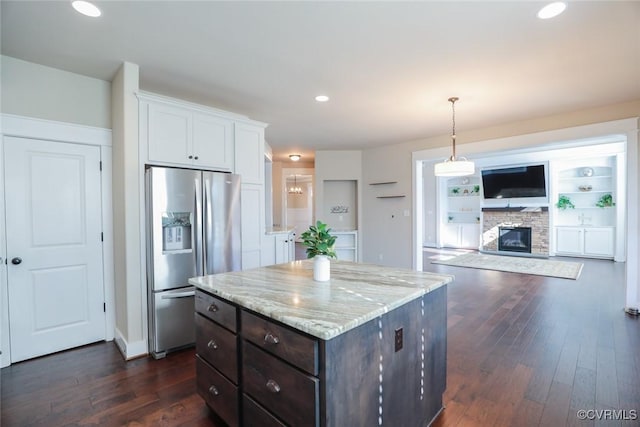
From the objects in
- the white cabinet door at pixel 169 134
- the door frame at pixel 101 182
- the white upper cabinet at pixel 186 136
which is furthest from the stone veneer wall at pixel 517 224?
the door frame at pixel 101 182

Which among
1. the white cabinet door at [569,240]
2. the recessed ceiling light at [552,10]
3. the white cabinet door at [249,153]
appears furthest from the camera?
the white cabinet door at [569,240]

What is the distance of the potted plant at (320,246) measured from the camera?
176 cm

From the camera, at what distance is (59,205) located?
2717 mm

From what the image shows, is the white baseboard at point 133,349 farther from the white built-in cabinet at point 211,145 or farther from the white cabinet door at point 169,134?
the white cabinet door at point 169,134

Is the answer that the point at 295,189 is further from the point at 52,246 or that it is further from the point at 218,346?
the point at 218,346

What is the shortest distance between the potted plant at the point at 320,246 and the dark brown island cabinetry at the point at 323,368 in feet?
1.68

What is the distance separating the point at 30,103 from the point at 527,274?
763 cm

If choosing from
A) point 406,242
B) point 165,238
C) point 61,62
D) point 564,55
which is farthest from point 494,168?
point 61,62

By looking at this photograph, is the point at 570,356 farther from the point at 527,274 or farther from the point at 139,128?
the point at 139,128

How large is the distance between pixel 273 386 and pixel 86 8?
2.50m

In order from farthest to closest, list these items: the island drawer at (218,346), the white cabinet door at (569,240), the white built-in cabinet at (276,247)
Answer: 1. the white cabinet door at (569,240)
2. the white built-in cabinet at (276,247)
3. the island drawer at (218,346)

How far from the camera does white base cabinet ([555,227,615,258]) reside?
7348 millimetres

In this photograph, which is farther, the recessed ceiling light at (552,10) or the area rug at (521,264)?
the area rug at (521,264)

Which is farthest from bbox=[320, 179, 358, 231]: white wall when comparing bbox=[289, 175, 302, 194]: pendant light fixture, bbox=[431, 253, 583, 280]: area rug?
bbox=[289, 175, 302, 194]: pendant light fixture
